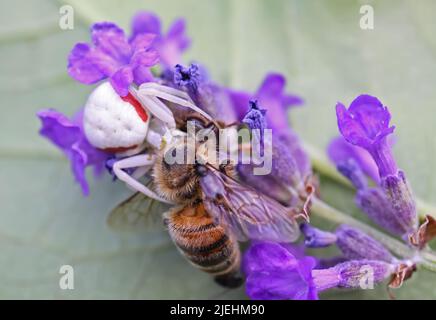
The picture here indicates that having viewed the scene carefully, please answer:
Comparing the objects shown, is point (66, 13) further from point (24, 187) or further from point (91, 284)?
point (91, 284)

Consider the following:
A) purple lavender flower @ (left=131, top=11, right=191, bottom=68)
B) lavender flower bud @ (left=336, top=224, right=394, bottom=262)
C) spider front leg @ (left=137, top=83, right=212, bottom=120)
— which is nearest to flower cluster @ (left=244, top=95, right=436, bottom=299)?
lavender flower bud @ (left=336, top=224, right=394, bottom=262)

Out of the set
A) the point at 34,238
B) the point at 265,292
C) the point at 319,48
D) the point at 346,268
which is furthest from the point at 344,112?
the point at 34,238

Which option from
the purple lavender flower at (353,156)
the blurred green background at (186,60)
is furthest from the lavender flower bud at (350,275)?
the blurred green background at (186,60)

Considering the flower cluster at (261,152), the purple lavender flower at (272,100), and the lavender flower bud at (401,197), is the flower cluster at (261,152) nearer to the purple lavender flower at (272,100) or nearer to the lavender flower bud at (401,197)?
the lavender flower bud at (401,197)

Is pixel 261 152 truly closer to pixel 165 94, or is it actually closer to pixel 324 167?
pixel 165 94

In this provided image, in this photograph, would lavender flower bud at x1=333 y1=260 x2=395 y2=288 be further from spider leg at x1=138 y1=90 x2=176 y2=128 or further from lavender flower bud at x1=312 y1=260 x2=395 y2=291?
spider leg at x1=138 y1=90 x2=176 y2=128
